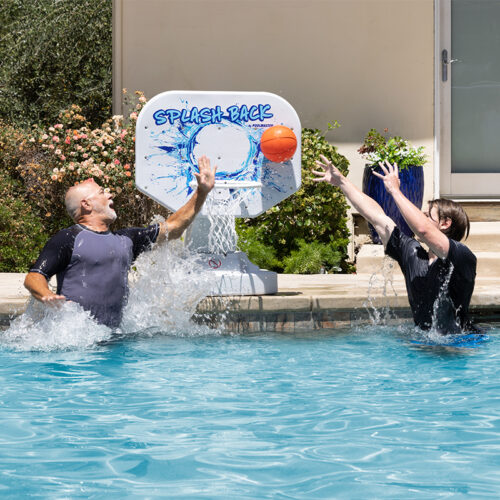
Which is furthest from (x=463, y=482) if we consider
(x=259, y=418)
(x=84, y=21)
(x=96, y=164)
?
(x=84, y=21)

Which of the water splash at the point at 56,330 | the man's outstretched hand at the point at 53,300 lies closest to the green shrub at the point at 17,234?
the water splash at the point at 56,330

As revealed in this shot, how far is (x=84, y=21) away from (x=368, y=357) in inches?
402

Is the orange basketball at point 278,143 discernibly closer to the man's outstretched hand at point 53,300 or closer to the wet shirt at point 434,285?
the wet shirt at point 434,285

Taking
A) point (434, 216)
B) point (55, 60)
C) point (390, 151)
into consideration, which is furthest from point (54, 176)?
point (55, 60)

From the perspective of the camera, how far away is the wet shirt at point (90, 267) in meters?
4.85

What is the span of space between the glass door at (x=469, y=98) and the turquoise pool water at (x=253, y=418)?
4008 millimetres

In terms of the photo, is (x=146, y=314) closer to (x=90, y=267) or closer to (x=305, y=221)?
(x=90, y=267)

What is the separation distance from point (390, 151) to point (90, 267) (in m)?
4.17

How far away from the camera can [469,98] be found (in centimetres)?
913

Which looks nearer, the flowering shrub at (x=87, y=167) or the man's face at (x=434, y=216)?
the man's face at (x=434, y=216)

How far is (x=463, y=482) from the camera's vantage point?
2984mm

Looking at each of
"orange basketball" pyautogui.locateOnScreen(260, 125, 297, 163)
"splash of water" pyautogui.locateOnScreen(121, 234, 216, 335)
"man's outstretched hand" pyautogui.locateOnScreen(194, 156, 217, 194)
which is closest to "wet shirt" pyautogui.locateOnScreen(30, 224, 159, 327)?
"splash of water" pyautogui.locateOnScreen(121, 234, 216, 335)

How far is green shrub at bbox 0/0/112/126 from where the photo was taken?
44.8 ft

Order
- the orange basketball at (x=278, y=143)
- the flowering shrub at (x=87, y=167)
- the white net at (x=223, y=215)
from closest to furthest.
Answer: the orange basketball at (x=278, y=143) → the white net at (x=223, y=215) → the flowering shrub at (x=87, y=167)
